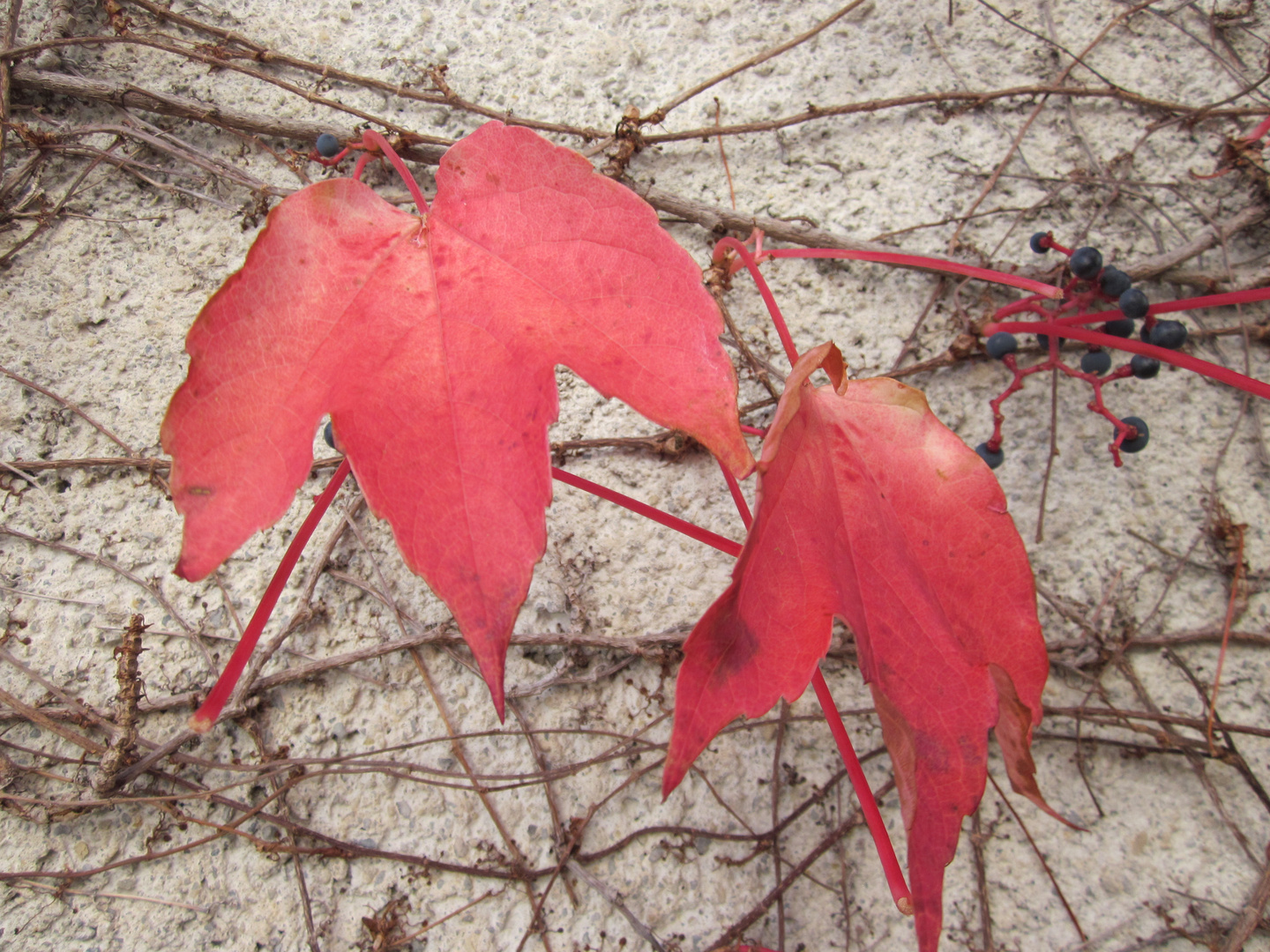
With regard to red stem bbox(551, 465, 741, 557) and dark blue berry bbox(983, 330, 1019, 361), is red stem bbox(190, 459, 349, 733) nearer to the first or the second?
red stem bbox(551, 465, 741, 557)

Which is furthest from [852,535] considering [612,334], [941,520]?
[612,334]

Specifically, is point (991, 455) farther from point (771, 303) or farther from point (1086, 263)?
point (771, 303)

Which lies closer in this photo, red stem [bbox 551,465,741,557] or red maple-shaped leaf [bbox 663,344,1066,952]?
red maple-shaped leaf [bbox 663,344,1066,952]

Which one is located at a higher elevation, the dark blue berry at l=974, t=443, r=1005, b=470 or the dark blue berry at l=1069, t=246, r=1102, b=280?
the dark blue berry at l=1069, t=246, r=1102, b=280

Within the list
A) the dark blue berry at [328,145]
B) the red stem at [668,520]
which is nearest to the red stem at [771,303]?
the red stem at [668,520]

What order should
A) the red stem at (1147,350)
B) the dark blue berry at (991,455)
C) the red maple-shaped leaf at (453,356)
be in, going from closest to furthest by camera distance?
the red maple-shaped leaf at (453,356) < the red stem at (1147,350) < the dark blue berry at (991,455)

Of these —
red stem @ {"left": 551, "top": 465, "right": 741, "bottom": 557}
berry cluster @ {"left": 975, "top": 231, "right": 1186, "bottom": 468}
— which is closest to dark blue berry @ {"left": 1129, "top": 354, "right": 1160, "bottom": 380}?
berry cluster @ {"left": 975, "top": 231, "right": 1186, "bottom": 468}

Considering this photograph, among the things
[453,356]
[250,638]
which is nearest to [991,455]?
[453,356]

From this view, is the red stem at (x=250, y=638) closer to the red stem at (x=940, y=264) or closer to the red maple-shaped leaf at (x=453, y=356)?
the red maple-shaped leaf at (x=453, y=356)
